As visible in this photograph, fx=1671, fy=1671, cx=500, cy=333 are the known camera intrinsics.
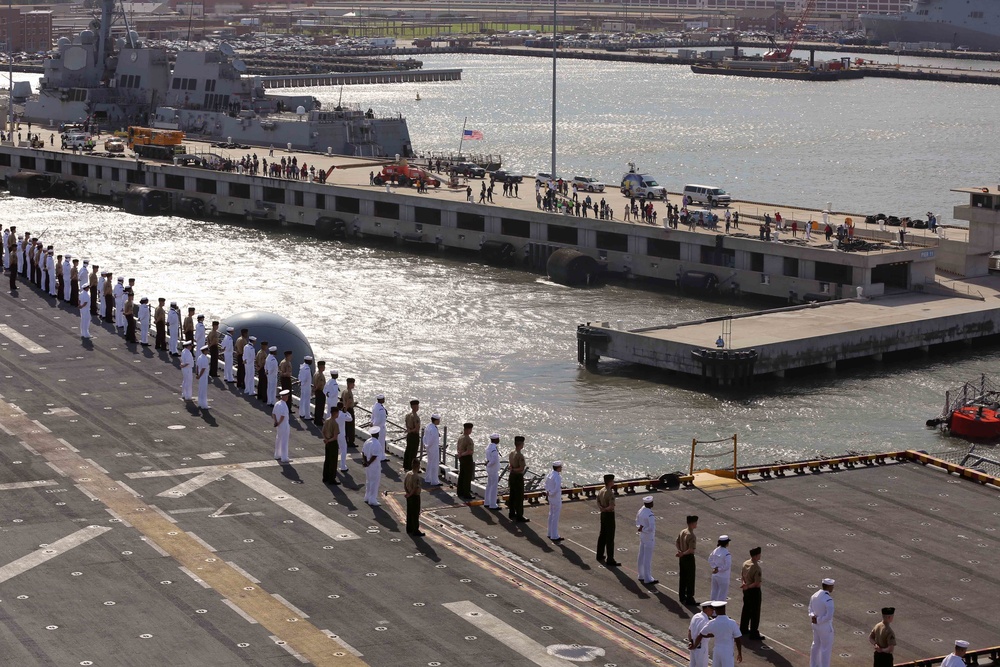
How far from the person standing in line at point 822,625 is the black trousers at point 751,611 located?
168cm

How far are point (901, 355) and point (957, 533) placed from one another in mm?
28316

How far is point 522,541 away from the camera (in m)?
31.4

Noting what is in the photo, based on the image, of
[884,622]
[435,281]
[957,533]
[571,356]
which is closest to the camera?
[884,622]

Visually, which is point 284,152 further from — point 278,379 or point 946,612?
point 946,612

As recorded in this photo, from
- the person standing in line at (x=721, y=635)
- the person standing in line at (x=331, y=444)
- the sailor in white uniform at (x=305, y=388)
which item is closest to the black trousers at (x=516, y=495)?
the person standing in line at (x=331, y=444)

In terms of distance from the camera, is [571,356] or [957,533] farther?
[571,356]

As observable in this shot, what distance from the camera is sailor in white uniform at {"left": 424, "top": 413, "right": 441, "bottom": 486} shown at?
34812 mm

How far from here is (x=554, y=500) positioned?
103ft

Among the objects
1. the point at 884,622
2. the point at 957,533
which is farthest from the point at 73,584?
the point at 957,533

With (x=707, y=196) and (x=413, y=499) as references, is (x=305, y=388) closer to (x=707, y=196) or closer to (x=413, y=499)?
(x=413, y=499)

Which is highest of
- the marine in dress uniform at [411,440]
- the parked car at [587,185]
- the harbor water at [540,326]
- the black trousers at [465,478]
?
the parked car at [587,185]

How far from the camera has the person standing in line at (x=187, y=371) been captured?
40969 mm

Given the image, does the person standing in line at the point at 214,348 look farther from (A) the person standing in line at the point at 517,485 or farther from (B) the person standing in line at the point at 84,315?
(A) the person standing in line at the point at 517,485

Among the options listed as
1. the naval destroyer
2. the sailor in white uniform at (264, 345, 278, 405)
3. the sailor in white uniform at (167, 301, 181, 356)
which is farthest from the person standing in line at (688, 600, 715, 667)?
the naval destroyer
